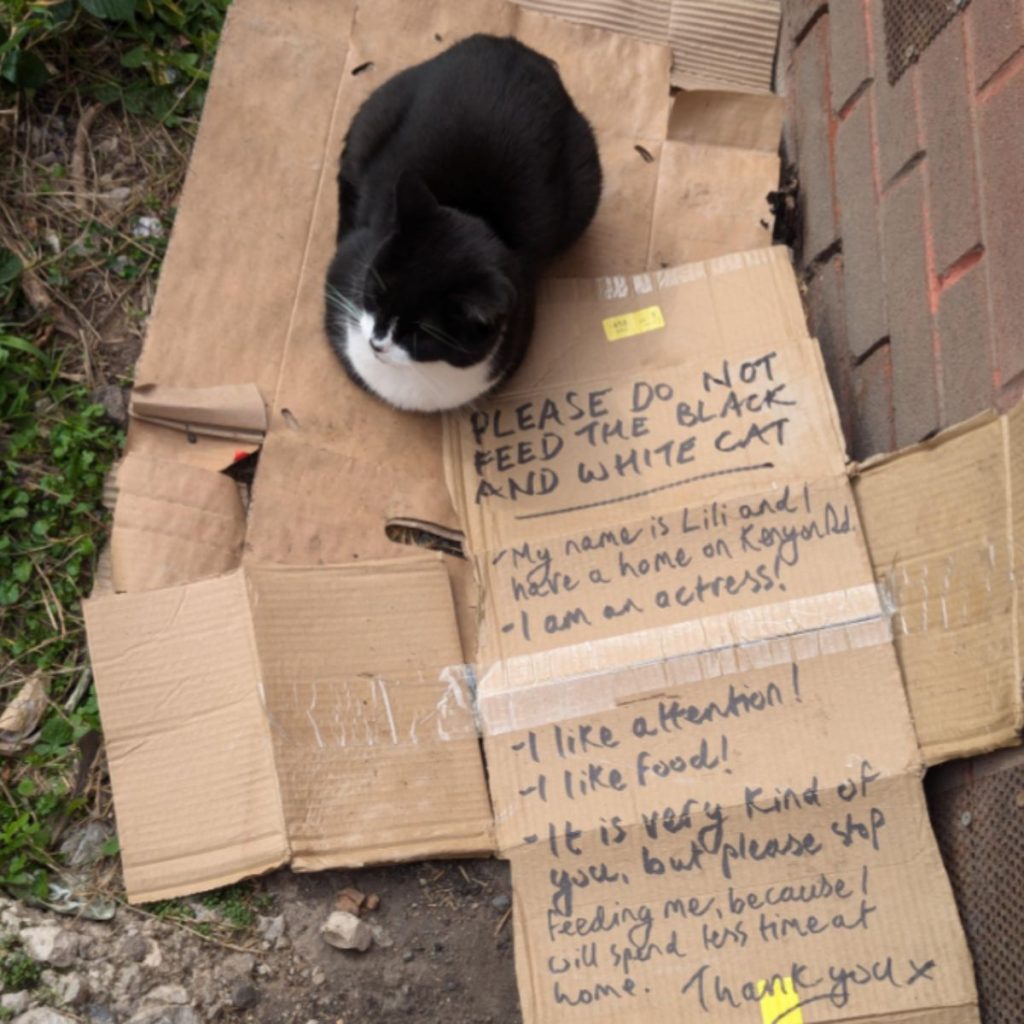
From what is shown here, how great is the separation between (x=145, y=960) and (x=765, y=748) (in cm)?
75

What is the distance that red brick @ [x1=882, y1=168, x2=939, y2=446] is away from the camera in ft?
3.94

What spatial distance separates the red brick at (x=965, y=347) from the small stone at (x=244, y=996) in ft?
3.32

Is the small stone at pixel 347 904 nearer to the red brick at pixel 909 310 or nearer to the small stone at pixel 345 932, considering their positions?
the small stone at pixel 345 932

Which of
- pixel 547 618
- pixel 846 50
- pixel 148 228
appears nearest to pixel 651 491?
pixel 547 618

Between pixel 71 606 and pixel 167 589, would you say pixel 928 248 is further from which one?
pixel 71 606

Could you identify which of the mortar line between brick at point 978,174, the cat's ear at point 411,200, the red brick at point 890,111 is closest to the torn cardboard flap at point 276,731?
the cat's ear at point 411,200

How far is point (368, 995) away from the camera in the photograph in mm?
1240

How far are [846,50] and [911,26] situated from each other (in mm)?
169

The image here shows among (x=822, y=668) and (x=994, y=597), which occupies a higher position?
(x=994, y=597)

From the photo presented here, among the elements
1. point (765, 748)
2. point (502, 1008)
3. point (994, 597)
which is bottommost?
point (502, 1008)

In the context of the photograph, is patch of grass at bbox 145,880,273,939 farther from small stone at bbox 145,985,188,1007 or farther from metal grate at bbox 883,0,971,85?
metal grate at bbox 883,0,971,85

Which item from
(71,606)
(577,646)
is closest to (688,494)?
(577,646)

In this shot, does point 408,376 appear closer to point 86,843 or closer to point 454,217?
point 454,217

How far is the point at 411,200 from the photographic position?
1.17 meters
